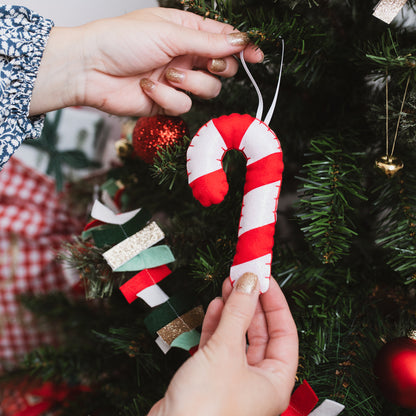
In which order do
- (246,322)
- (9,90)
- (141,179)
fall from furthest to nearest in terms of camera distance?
(141,179)
(9,90)
(246,322)

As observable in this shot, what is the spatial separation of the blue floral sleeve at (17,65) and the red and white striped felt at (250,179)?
34 centimetres

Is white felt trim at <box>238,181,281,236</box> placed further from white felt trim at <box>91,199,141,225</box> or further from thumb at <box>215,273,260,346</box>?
white felt trim at <box>91,199,141,225</box>

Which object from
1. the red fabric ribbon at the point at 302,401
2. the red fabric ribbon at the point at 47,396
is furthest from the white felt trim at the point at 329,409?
the red fabric ribbon at the point at 47,396

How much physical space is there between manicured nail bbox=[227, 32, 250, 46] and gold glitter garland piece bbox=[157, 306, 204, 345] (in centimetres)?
47

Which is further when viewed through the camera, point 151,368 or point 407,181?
point 151,368

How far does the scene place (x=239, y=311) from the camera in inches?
18.7

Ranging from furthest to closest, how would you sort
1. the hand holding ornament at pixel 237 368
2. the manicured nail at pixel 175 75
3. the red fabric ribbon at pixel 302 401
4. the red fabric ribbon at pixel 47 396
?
1. the red fabric ribbon at pixel 47 396
2. the manicured nail at pixel 175 75
3. the red fabric ribbon at pixel 302 401
4. the hand holding ornament at pixel 237 368

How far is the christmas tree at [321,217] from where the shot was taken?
0.53m

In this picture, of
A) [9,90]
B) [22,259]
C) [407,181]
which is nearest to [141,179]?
[9,90]

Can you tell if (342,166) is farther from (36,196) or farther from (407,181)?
(36,196)

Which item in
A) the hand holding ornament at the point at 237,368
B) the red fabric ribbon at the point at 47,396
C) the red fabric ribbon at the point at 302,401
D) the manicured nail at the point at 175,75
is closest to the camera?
the hand holding ornament at the point at 237,368

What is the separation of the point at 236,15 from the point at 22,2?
63cm

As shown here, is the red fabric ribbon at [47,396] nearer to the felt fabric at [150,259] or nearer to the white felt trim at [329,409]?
the felt fabric at [150,259]

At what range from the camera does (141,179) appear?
2.72ft
